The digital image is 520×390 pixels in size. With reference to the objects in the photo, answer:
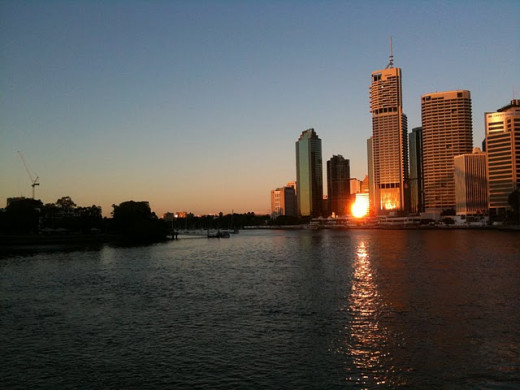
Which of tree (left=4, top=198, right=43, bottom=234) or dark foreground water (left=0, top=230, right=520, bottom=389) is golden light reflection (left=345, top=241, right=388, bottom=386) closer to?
dark foreground water (left=0, top=230, right=520, bottom=389)

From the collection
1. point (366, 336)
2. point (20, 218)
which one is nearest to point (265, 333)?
point (366, 336)

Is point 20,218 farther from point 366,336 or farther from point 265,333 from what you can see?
point 366,336

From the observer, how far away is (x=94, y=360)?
28750 mm

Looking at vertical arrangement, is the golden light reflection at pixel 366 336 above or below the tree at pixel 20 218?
below

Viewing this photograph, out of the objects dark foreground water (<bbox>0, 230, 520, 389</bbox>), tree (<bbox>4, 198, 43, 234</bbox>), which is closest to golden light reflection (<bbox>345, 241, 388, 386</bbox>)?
dark foreground water (<bbox>0, 230, 520, 389</bbox>)

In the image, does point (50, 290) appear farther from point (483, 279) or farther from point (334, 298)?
point (483, 279)

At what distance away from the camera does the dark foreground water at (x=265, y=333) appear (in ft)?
83.8

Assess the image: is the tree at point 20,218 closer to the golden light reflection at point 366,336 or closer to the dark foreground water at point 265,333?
the dark foreground water at point 265,333

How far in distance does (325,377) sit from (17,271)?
70992mm

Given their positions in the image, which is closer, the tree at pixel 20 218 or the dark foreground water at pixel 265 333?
the dark foreground water at pixel 265 333

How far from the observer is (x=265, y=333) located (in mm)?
34219

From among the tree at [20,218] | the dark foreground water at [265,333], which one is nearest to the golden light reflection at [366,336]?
the dark foreground water at [265,333]

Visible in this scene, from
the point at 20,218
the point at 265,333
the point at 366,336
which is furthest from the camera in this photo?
the point at 20,218

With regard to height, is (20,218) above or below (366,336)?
above
